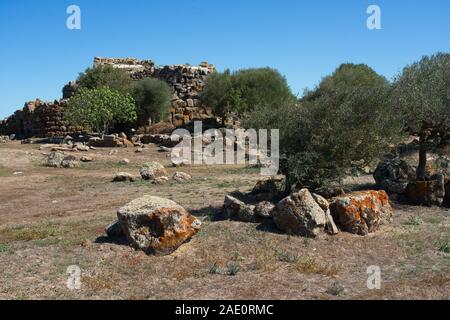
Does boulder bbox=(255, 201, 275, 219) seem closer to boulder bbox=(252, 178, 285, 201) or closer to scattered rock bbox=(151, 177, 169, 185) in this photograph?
boulder bbox=(252, 178, 285, 201)

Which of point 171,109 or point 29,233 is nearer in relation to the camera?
point 29,233

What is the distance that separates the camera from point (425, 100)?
14406 millimetres

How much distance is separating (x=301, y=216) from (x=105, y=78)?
37251 mm

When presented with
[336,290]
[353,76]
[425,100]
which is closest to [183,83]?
[353,76]

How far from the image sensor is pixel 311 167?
41.3ft

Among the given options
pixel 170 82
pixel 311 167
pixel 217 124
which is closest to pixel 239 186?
pixel 311 167

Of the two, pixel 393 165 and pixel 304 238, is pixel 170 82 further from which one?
pixel 304 238

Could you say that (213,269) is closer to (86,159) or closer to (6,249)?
(6,249)

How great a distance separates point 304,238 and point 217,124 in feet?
108

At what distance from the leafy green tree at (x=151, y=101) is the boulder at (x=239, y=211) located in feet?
105

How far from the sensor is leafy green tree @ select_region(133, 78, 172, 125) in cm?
4262

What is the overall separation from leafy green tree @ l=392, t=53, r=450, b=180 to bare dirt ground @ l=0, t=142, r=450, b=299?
283 cm
